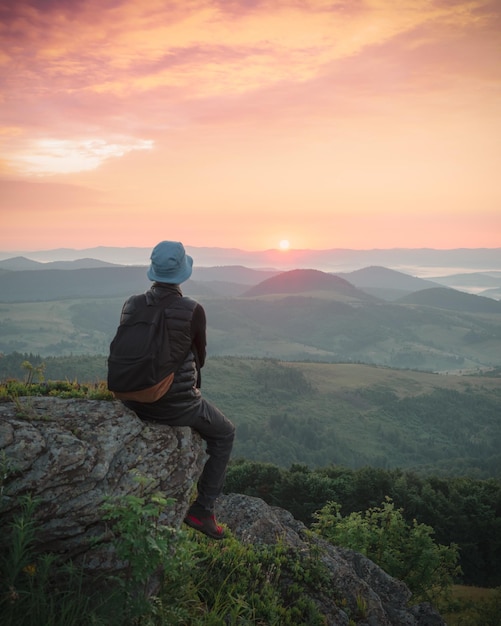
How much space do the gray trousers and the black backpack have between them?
58 centimetres

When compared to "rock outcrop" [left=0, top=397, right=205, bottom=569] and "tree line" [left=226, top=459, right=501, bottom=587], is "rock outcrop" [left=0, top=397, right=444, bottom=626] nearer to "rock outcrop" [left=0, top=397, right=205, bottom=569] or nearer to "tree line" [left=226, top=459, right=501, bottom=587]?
"rock outcrop" [left=0, top=397, right=205, bottom=569]

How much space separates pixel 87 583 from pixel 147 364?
2.56 metres

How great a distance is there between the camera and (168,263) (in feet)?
21.4

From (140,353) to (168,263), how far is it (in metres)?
1.44

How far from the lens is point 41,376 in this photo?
6945 mm

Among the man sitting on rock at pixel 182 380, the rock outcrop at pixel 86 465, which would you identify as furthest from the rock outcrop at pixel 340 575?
the man sitting on rock at pixel 182 380

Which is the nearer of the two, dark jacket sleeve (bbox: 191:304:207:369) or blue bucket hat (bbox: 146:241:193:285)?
dark jacket sleeve (bbox: 191:304:207:369)

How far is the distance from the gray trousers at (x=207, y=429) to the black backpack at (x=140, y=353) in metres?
0.58

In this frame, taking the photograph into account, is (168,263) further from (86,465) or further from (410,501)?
(410,501)

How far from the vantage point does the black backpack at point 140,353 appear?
19.2 ft

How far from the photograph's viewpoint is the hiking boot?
7098 mm

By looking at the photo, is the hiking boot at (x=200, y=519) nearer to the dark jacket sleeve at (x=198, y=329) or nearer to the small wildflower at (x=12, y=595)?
the dark jacket sleeve at (x=198, y=329)

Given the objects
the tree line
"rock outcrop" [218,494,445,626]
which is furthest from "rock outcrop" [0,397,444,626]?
the tree line

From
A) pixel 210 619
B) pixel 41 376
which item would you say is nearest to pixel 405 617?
pixel 210 619
